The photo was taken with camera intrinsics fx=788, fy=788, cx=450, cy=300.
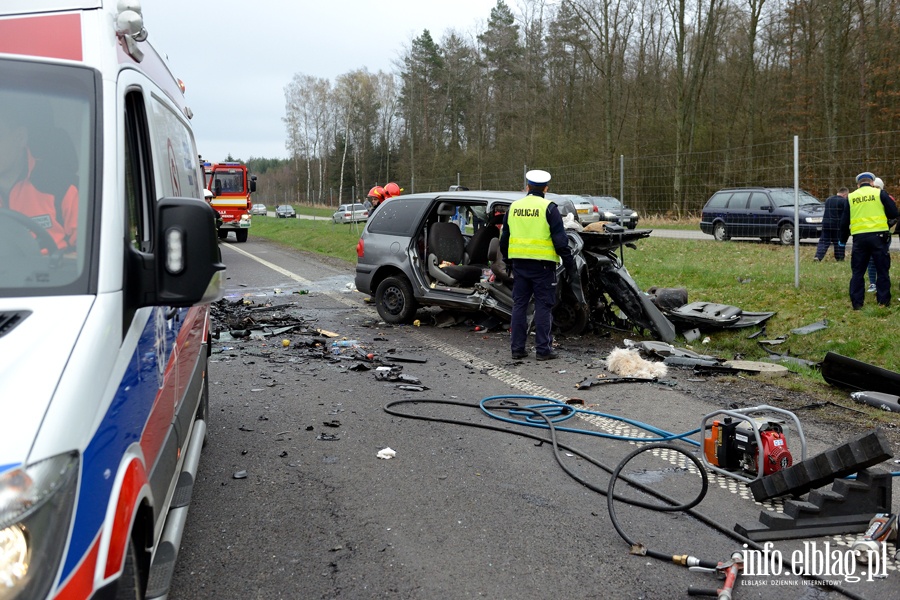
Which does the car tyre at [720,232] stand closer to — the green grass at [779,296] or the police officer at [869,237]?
the green grass at [779,296]

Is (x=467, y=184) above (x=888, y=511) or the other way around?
above

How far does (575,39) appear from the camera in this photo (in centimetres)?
4166

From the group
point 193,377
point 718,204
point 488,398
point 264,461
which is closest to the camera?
point 193,377

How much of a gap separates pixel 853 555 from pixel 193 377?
3.43 meters

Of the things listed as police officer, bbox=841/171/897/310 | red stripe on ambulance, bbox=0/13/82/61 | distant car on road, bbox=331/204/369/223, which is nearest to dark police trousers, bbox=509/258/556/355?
police officer, bbox=841/171/897/310

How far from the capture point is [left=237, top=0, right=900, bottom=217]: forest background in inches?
708

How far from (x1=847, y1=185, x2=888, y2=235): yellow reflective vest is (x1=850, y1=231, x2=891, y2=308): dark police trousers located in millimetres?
100

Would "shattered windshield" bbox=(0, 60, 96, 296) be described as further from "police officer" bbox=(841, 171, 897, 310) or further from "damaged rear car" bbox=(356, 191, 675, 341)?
"police officer" bbox=(841, 171, 897, 310)

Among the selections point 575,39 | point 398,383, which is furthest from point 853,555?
point 575,39

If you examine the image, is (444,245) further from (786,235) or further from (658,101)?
(658,101)

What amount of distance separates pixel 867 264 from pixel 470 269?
16.6 feet

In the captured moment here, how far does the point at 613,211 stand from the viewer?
2425 cm

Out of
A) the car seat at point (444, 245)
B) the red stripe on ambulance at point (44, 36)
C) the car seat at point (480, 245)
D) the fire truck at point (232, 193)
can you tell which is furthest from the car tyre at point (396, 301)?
the fire truck at point (232, 193)

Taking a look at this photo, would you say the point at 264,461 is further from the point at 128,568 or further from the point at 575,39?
the point at 575,39
